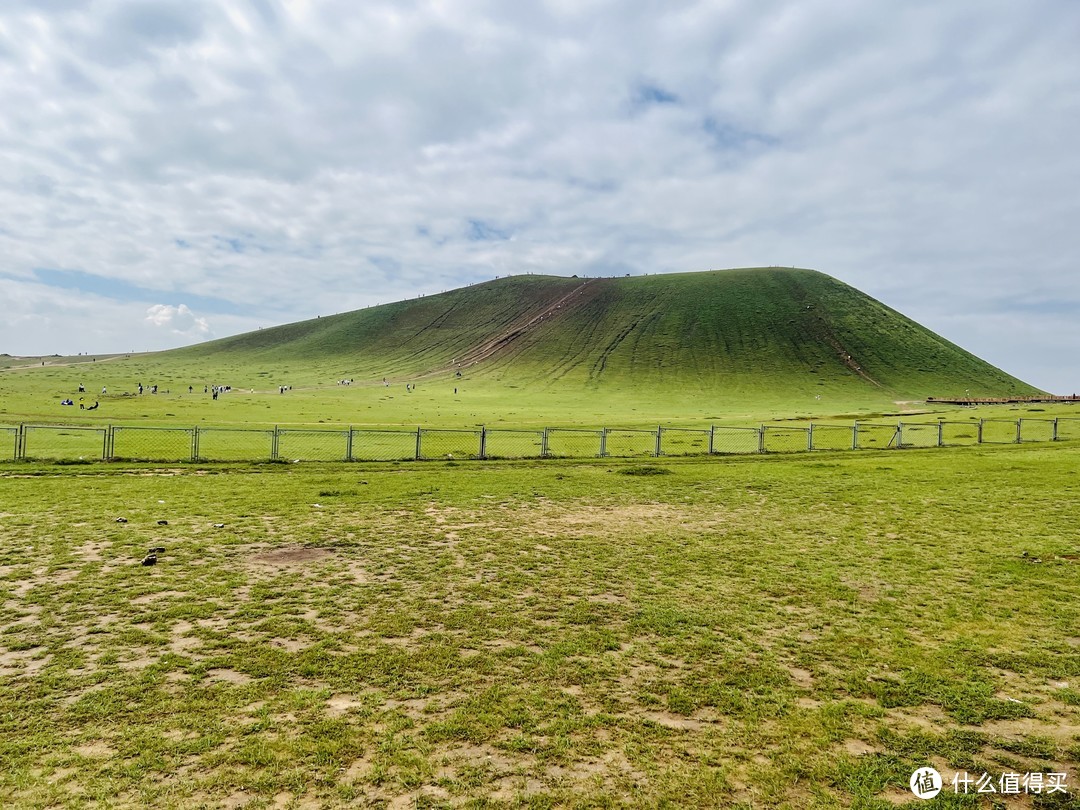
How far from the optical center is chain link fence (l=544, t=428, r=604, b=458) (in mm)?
35566

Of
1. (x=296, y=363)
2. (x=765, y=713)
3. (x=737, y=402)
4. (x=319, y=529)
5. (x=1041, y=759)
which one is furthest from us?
(x=296, y=363)

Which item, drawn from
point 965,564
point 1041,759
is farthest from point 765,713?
point 965,564

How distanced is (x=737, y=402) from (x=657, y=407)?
67.2 feet

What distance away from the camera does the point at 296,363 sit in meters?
156

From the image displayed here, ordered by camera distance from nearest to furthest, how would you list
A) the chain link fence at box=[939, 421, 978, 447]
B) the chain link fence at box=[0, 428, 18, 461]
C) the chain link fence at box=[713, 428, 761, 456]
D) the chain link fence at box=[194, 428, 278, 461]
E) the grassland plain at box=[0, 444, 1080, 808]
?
the grassland plain at box=[0, 444, 1080, 808]
the chain link fence at box=[0, 428, 18, 461]
the chain link fence at box=[194, 428, 278, 461]
the chain link fence at box=[713, 428, 761, 456]
the chain link fence at box=[939, 421, 978, 447]

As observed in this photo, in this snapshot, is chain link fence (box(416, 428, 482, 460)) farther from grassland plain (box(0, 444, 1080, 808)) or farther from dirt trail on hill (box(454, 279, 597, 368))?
dirt trail on hill (box(454, 279, 597, 368))

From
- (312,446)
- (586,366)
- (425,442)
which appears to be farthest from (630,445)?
(586,366)

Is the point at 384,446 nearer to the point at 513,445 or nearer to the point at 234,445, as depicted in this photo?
the point at 513,445

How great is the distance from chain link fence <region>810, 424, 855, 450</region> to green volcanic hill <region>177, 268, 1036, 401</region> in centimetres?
6515

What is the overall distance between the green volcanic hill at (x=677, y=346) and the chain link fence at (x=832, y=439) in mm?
65154

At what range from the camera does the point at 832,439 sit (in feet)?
157

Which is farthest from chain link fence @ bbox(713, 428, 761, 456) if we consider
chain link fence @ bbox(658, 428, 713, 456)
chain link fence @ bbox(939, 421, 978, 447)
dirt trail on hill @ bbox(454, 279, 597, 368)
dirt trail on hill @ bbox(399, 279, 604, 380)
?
dirt trail on hill @ bbox(454, 279, 597, 368)

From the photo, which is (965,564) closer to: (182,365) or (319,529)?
(319,529)

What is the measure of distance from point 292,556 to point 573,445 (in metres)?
29.2
